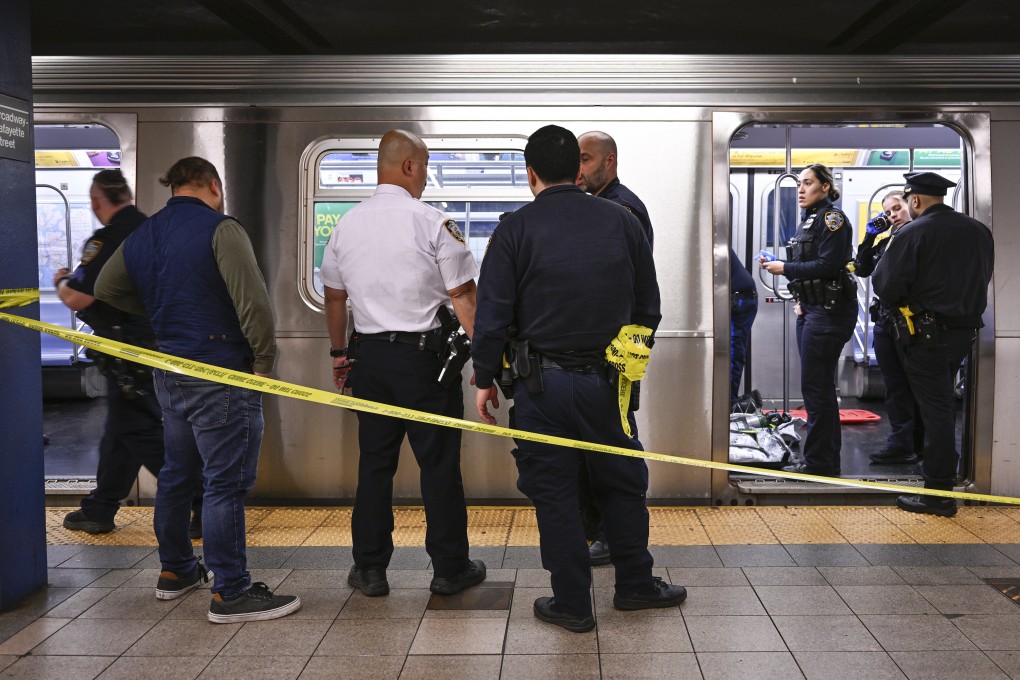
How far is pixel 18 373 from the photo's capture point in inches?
142

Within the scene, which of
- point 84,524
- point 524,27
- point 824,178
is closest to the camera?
point 84,524

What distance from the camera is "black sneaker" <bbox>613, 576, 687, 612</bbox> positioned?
3535 mm

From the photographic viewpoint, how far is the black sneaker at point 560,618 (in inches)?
131

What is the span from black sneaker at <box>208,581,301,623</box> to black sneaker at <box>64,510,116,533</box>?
4.53ft

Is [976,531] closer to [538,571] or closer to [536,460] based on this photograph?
[538,571]

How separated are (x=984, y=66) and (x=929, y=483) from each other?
229 cm

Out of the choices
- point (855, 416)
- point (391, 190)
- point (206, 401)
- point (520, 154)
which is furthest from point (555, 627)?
point (855, 416)

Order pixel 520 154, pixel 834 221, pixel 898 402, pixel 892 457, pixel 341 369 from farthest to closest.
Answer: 1. pixel 898 402
2. pixel 892 457
3. pixel 834 221
4. pixel 520 154
5. pixel 341 369

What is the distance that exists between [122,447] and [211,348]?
56.8 inches

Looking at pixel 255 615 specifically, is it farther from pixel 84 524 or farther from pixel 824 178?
pixel 824 178

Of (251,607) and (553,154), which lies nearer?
(553,154)

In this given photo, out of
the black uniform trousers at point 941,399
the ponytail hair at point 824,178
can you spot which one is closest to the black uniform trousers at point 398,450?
the black uniform trousers at point 941,399

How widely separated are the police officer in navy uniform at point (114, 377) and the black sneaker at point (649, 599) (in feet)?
8.25

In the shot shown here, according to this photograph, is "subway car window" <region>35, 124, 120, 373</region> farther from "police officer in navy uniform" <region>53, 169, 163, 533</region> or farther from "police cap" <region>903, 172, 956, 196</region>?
"police cap" <region>903, 172, 956, 196</region>
